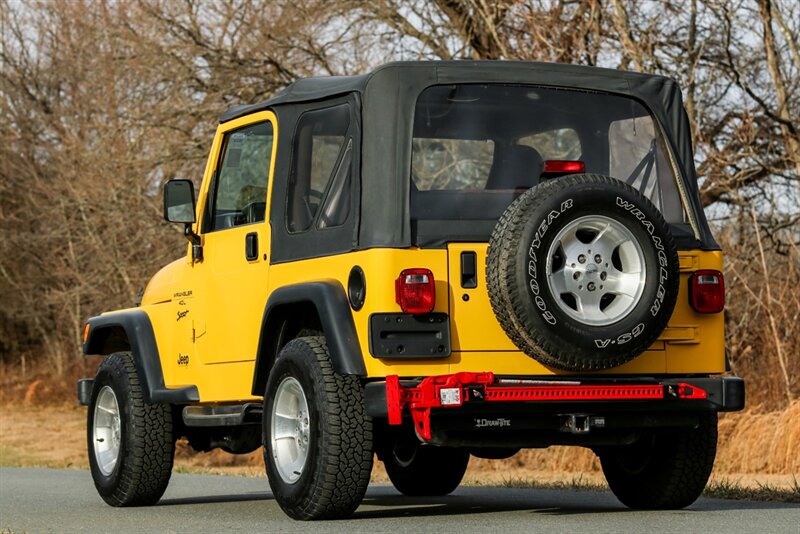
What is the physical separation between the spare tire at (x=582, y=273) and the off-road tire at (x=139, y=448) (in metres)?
3.16

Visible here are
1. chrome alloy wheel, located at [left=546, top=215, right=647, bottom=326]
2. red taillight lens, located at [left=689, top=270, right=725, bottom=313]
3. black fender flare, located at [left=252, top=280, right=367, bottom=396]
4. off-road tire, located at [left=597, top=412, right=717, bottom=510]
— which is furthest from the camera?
off-road tire, located at [left=597, top=412, right=717, bottom=510]

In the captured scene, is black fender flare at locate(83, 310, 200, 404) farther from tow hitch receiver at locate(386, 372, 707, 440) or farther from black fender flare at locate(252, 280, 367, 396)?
tow hitch receiver at locate(386, 372, 707, 440)

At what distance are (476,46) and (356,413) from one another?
12428mm

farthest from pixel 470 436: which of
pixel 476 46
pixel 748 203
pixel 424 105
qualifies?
pixel 476 46

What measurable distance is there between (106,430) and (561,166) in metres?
4.03

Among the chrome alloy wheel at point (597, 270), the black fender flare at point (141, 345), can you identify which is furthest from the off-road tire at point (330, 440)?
the black fender flare at point (141, 345)

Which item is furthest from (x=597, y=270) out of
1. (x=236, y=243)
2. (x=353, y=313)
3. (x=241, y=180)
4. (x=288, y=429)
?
(x=241, y=180)

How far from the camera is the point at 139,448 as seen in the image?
10102mm

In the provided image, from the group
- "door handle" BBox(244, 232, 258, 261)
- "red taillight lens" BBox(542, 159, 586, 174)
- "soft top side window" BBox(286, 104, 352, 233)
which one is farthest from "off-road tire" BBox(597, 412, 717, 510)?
"door handle" BBox(244, 232, 258, 261)

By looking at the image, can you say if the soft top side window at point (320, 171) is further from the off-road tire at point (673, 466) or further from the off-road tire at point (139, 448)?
the off-road tire at point (673, 466)

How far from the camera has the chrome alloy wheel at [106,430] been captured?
10.6 meters

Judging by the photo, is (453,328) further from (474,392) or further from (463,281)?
(474,392)

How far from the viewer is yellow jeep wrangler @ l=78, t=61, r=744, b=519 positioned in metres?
7.84

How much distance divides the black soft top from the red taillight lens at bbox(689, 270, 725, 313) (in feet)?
0.65
